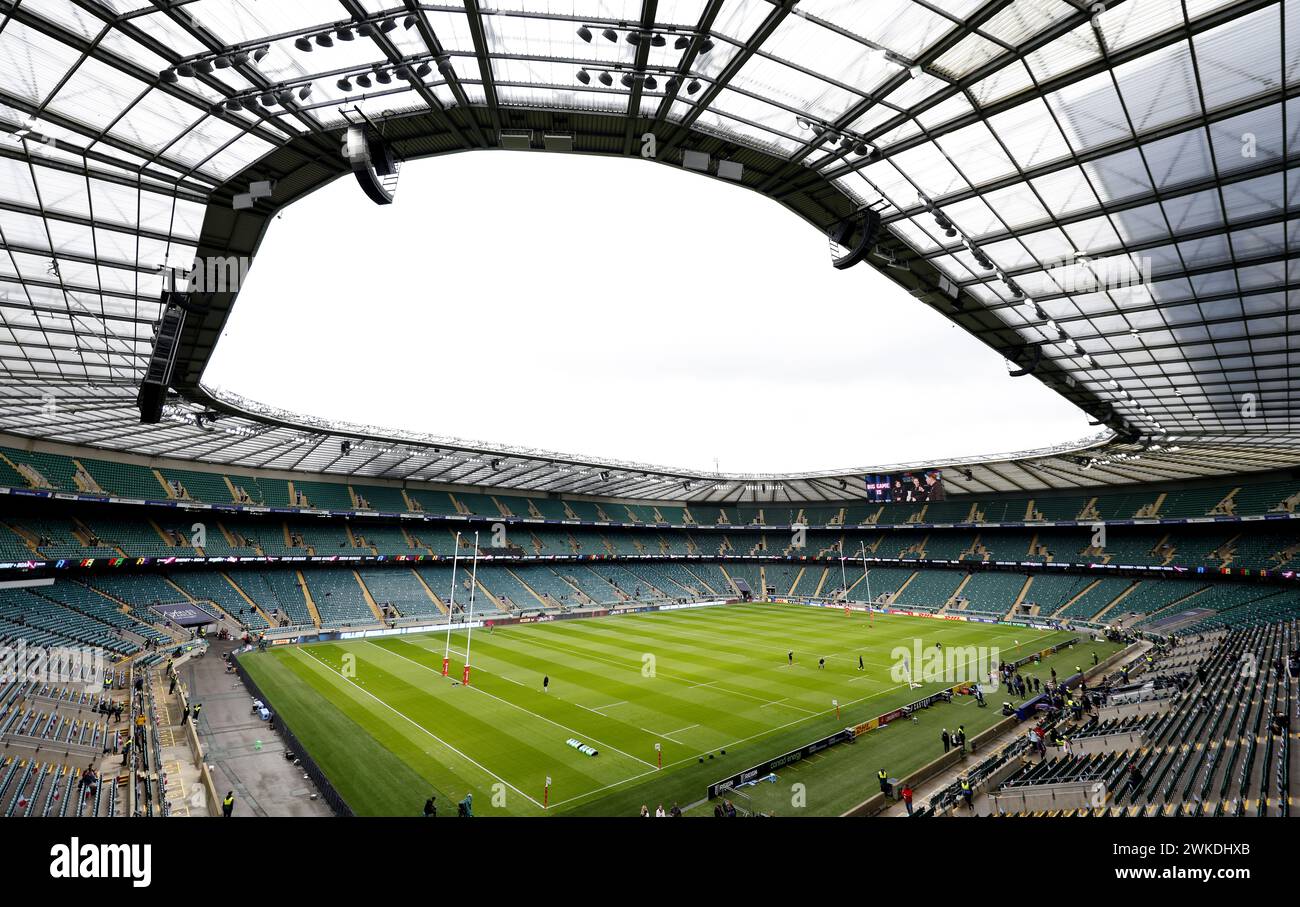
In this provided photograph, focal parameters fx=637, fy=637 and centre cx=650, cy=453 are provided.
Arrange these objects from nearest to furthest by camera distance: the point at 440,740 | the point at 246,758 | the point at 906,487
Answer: the point at 246,758
the point at 440,740
the point at 906,487

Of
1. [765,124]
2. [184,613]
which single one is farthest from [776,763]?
[184,613]

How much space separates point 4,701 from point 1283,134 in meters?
44.6

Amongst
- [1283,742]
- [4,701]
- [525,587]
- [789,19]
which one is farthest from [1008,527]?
[4,701]

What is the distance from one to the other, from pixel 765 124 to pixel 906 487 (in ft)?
168

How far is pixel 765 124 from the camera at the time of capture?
48.2 ft

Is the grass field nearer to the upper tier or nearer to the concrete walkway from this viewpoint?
the concrete walkway

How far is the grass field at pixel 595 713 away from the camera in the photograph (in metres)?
23.0

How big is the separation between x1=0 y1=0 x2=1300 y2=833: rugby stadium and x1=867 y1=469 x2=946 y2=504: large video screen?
352 millimetres

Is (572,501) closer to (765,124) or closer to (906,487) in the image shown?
(906,487)

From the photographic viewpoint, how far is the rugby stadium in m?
12.2

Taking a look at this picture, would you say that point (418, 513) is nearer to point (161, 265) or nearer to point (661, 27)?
point (161, 265)

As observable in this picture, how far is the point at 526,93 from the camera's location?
1363 cm

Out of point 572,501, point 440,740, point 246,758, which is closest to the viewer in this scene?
point 246,758

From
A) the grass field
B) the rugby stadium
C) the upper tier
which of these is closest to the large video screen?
the rugby stadium
